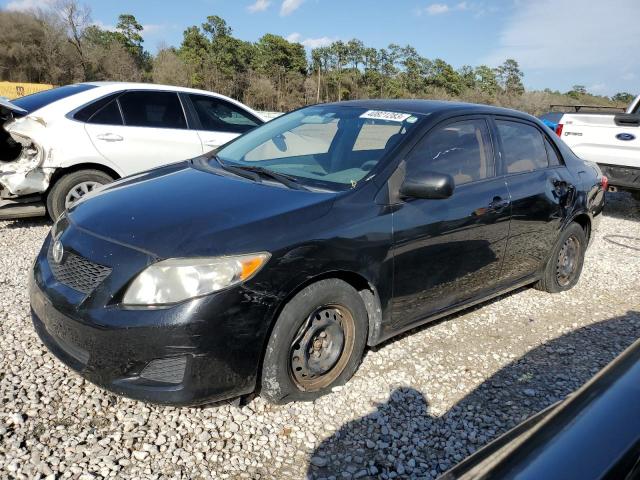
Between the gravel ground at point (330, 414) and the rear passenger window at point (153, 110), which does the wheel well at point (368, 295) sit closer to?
the gravel ground at point (330, 414)

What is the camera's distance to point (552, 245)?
451 centimetres

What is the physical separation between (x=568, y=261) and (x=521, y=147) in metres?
1.45

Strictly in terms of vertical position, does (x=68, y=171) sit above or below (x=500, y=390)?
above

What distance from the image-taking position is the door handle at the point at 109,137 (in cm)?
566

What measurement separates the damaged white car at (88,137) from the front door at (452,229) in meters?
3.72

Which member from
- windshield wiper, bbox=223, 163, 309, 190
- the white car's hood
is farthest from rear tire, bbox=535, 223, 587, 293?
the white car's hood

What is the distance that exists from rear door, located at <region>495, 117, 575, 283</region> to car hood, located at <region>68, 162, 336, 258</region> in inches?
70.2

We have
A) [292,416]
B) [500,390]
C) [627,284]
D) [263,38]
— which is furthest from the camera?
[263,38]

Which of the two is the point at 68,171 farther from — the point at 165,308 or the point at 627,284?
the point at 627,284

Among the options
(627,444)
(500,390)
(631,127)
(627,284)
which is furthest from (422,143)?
(631,127)

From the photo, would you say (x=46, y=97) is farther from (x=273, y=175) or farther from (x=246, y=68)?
(x=246, y=68)

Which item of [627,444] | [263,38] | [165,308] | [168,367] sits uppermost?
[263,38]

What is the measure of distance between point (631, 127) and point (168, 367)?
7.81m

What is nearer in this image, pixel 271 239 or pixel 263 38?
pixel 271 239
